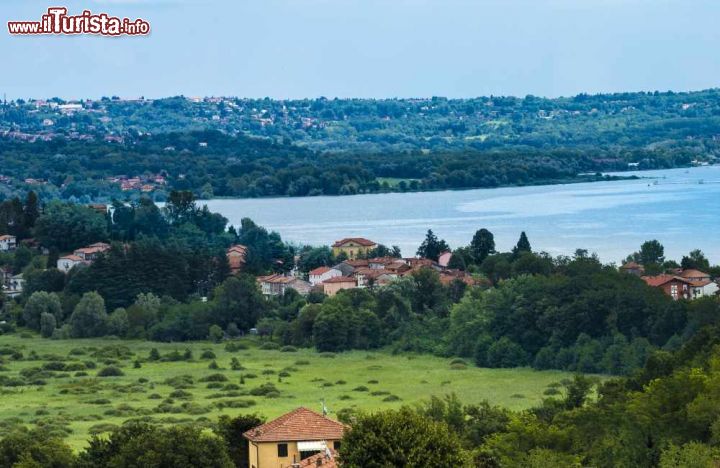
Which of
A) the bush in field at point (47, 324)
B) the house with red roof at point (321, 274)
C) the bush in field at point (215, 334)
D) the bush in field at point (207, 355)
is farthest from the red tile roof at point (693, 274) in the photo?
the bush in field at point (47, 324)

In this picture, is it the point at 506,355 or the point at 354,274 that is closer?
the point at 506,355

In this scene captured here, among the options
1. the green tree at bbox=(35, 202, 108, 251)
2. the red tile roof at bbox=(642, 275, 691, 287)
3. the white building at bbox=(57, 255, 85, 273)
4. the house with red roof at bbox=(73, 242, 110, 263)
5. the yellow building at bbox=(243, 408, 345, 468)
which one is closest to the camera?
the yellow building at bbox=(243, 408, 345, 468)

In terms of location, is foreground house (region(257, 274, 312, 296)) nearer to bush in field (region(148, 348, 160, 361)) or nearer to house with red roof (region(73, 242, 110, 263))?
house with red roof (region(73, 242, 110, 263))

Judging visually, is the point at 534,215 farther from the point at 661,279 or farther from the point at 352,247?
the point at 661,279

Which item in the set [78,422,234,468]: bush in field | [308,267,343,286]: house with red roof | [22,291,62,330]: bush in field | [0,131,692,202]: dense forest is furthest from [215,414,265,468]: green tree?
[0,131,692,202]: dense forest

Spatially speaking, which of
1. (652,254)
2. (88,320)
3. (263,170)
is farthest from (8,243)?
(263,170)
